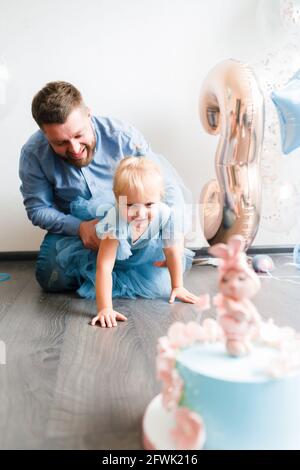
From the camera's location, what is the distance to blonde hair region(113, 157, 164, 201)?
1.37 metres

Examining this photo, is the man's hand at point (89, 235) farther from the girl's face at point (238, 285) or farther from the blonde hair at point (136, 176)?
the girl's face at point (238, 285)

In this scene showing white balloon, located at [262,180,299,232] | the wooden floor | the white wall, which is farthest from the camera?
the white wall

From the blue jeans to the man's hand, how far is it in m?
0.15

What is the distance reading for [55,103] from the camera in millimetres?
1521

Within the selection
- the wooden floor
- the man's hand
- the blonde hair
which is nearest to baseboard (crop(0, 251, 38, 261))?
the wooden floor

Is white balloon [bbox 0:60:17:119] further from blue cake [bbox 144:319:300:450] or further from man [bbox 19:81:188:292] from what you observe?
blue cake [bbox 144:319:300:450]

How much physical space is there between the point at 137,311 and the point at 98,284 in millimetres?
148

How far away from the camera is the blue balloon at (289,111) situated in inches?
75.3

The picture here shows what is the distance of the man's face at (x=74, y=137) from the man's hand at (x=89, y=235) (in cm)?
21

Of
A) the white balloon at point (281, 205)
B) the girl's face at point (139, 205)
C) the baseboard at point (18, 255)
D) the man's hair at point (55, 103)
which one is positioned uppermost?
the man's hair at point (55, 103)

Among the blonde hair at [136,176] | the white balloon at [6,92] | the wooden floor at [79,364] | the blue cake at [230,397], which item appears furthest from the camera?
the white balloon at [6,92]

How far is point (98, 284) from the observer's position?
1.46 metres

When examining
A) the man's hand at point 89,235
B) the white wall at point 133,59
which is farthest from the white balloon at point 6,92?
the man's hand at point 89,235

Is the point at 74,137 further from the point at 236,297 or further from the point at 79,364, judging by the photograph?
the point at 236,297
